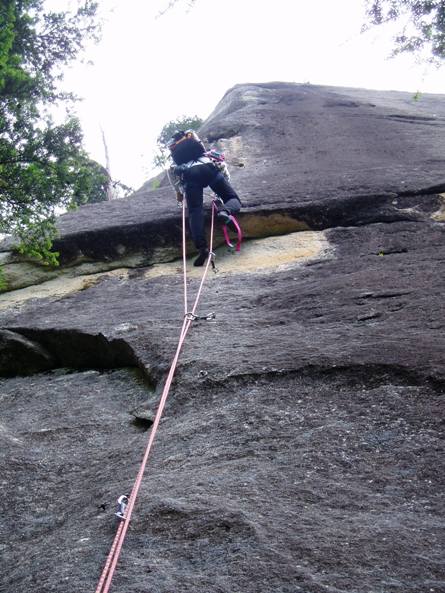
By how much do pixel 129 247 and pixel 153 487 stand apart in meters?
5.04

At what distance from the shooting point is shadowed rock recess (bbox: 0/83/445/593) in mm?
→ 2850

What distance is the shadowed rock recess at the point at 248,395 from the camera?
2.85 metres

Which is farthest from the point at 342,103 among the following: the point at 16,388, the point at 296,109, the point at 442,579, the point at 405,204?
the point at 442,579

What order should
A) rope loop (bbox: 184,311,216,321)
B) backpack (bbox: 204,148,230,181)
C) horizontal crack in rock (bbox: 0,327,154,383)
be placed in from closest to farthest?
rope loop (bbox: 184,311,216,321), horizontal crack in rock (bbox: 0,327,154,383), backpack (bbox: 204,148,230,181)

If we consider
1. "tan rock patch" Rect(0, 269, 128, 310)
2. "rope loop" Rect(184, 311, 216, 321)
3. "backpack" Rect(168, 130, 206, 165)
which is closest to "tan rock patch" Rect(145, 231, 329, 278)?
"tan rock patch" Rect(0, 269, 128, 310)

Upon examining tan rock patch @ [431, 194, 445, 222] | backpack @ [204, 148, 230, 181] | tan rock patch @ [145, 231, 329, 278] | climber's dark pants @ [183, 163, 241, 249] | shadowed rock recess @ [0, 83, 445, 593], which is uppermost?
backpack @ [204, 148, 230, 181]

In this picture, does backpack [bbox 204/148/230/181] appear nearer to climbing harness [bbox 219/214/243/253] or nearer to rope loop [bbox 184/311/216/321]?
climbing harness [bbox 219/214/243/253]

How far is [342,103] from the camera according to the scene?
1272 cm

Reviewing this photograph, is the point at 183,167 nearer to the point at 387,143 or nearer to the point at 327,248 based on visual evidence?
the point at 327,248

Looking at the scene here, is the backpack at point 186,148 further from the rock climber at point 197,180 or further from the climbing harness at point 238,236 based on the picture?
the climbing harness at point 238,236

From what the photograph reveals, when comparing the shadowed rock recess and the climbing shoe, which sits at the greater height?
the climbing shoe

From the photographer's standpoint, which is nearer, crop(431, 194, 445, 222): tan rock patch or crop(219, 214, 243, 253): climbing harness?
crop(431, 194, 445, 222): tan rock patch

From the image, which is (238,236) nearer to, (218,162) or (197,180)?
(197,180)

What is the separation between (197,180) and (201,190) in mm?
136
